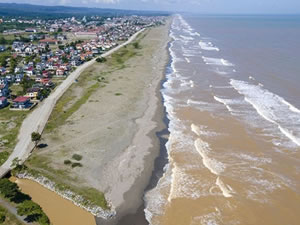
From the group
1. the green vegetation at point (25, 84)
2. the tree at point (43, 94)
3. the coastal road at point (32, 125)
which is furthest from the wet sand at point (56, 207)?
the green vegetation at point (25, 84)

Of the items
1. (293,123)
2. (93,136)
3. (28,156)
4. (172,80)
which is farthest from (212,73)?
(28,156)

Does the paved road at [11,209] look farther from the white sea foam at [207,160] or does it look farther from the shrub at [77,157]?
the white sea foam at [207,160]

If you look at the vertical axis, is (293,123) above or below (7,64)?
above

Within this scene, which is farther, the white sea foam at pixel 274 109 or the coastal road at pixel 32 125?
the white sea foam at pixel 274 109

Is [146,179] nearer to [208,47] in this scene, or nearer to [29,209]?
[29,209]

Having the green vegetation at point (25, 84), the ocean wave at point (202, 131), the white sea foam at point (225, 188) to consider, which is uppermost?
the white sea foam at point (225, 188)

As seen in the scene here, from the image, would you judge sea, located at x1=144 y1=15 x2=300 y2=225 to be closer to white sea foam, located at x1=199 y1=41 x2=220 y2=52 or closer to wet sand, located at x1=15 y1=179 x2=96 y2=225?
wet sand, located at x1=15 y1=179 x2=96 y2=225

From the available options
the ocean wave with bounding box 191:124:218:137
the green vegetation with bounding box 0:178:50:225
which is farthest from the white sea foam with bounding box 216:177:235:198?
the green vegetation with bounding box 0:178:50:225

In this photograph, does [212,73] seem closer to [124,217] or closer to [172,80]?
[172,80]
